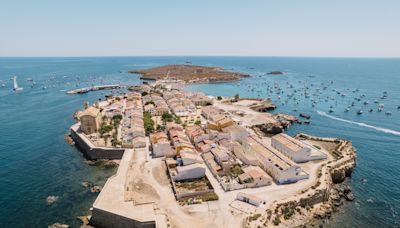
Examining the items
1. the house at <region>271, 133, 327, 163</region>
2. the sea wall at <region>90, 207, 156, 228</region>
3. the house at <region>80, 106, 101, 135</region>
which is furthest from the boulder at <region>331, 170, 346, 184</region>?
the house at <region>80, 106, 101, 135</region>

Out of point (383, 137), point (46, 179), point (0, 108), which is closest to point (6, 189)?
point (46, 179)

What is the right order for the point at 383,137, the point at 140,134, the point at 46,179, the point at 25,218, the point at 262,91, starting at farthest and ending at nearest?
the point at 262,91, the point at 383,137, the point at 140,134, the point at 46,179, the point at 25,218

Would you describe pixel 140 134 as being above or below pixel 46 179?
above

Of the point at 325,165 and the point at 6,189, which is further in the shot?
the point at 325,165

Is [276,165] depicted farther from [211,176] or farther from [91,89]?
[91,89]

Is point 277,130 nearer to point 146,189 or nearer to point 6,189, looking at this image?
point 146,189

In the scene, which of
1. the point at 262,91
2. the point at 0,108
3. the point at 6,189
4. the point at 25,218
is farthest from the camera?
the point at 262,91
